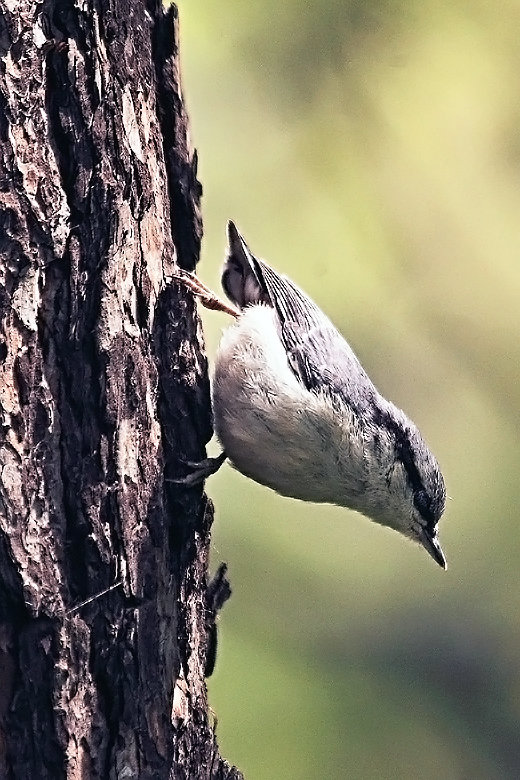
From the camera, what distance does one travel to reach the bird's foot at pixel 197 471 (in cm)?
167

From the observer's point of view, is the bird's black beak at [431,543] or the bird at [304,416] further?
the bird's black beak at [431,543]

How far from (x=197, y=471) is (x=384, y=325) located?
1.36 metres

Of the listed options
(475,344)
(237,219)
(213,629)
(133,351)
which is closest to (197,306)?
(133,351)

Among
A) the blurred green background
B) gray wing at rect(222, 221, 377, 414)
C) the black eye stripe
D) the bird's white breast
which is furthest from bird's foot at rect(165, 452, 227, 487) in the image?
the blurred green background

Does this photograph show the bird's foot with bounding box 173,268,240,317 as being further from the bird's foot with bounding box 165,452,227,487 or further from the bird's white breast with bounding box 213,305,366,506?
the bird's foot with bounding box 165,452,227,487

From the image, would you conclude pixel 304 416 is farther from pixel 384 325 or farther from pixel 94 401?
pixel 384 325

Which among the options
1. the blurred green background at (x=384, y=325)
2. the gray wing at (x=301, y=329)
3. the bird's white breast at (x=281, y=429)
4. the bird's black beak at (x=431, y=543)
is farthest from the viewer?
the blurred green background at (x=384, y=325)

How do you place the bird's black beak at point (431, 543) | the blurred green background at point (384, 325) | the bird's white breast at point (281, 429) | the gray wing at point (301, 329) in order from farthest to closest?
the blurred green background at point (384, 325), the bird's black beak at point (431, 543), the gray wing at point (301, 329), the bird's white breast at point (281, 429)

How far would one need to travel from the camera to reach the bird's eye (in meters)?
2.07

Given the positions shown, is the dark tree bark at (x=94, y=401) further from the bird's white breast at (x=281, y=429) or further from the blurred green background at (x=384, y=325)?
the blurred green background at (x=384, y=325)

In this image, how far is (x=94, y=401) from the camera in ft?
4.93

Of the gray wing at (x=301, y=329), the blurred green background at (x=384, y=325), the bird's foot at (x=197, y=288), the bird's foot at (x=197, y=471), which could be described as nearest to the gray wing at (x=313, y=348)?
the gray wing at (x=301, y=329)

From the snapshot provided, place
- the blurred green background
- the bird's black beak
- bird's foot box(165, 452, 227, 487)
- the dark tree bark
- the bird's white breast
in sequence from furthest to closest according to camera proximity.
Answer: the blurred green background < the bird's black beak < the bird's white breast < bird's foot box(165, 452, 227, 487) < the dark tree bark

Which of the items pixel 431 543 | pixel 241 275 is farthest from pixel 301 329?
pixel 431 543
